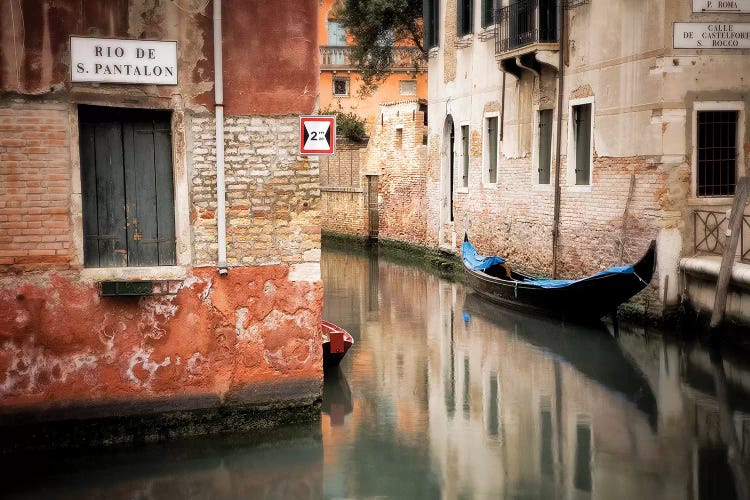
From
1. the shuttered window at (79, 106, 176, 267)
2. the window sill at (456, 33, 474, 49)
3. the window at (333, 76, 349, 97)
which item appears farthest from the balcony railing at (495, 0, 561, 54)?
the window at (333, 76, 349, 97)

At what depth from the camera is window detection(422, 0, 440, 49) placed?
66.7 feet

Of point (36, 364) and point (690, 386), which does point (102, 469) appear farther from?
point (690, 386)

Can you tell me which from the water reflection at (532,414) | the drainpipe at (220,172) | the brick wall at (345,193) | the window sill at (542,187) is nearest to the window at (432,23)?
the brick wall at (345,193)

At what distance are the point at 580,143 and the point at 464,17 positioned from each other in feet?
17.4

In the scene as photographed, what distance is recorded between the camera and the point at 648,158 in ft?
40.3

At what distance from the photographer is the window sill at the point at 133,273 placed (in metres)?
7.31

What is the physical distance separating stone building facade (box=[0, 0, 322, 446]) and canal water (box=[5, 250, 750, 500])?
0.52m

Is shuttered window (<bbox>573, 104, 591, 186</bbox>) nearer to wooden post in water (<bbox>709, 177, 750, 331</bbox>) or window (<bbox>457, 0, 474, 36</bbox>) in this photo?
wooden post in water (<bbox>709, 177, 750, 331</bbox>)

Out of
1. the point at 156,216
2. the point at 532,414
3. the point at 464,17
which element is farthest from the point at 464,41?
the point at 156,216

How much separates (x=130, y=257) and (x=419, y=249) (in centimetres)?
1430

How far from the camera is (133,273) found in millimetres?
7438

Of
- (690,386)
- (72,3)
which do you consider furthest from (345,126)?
(72,3)

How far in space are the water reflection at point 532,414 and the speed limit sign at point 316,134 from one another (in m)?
2.37

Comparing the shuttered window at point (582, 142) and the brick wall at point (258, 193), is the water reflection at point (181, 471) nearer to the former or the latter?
the brick wall at point (258, 193)
